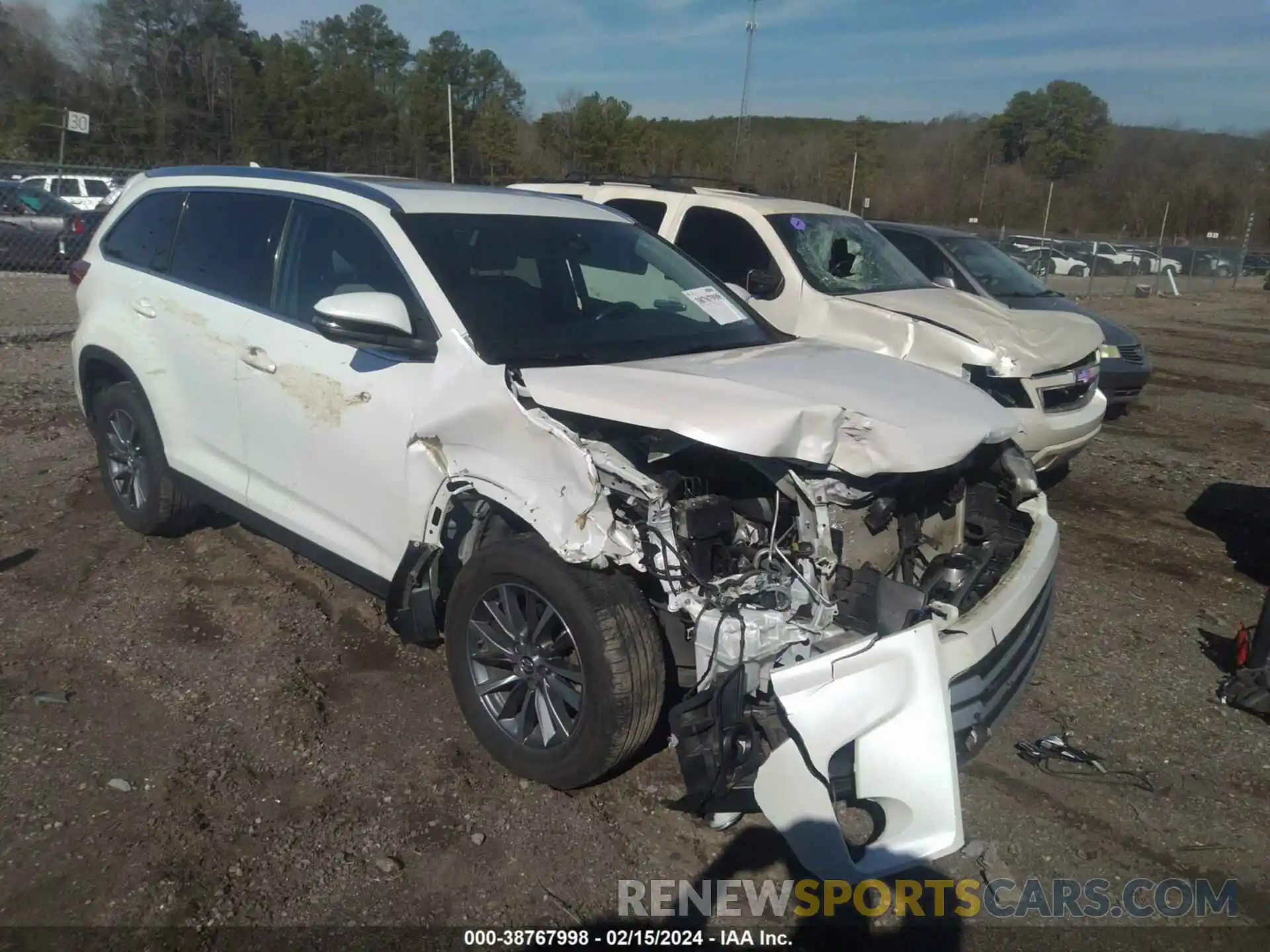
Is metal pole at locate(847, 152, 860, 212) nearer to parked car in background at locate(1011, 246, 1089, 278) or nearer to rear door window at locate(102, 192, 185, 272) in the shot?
parked car in background at locate(1011, 246, 1089, 278)

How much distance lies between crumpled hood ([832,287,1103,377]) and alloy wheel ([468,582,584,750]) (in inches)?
172

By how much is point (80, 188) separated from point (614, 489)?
23.4 metres

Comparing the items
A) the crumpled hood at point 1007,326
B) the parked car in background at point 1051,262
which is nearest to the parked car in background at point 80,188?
the crumpled hood at point 1007,326

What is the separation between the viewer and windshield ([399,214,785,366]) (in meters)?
3.58

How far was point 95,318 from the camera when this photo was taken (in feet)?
16.7

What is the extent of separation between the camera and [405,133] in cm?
3909

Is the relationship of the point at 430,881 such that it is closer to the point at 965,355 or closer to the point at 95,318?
the point at 95,318

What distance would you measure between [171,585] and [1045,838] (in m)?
4.04

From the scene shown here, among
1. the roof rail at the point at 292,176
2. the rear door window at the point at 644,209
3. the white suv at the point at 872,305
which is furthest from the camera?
the rear door window at the point at 644,209

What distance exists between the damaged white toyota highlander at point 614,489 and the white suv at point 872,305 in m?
2.54

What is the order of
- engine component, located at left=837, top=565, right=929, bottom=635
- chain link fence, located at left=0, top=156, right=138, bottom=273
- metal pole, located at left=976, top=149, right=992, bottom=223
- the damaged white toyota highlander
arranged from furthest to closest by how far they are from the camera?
metal pole, located at left=976, top=149, right=992, bottom=223 < chain link fence, located at left=0, top=156, right=138, bottom=273 < engine component, located at left=837, top=565, right=929, bottom=635 < the damaged white toyota highlander

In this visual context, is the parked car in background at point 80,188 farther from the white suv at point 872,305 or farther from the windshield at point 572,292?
the windshield at point 572,292

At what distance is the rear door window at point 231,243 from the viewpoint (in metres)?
4.20

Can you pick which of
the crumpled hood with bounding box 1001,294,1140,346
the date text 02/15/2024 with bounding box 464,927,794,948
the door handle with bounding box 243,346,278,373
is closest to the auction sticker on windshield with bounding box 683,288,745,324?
the door handle with bounding box 243,346,278,373
